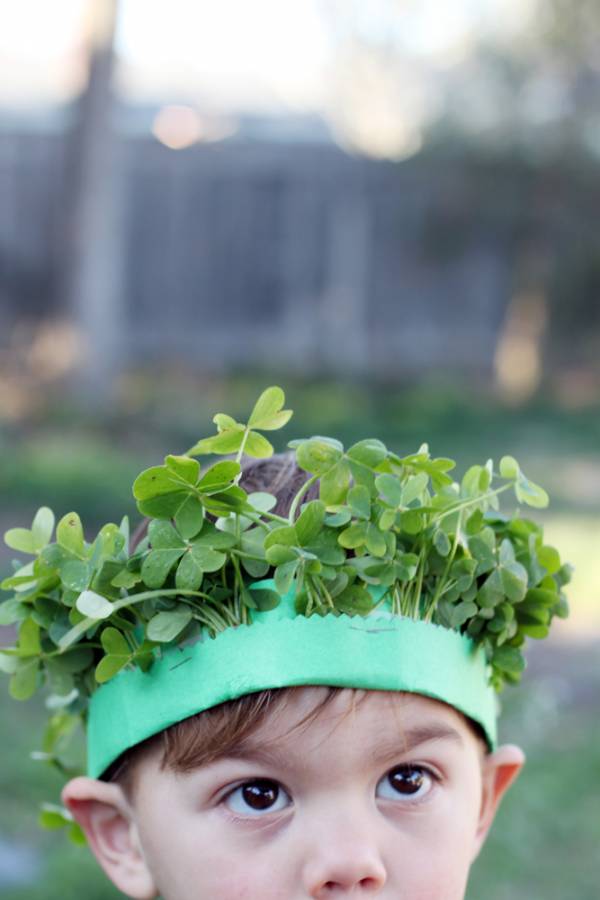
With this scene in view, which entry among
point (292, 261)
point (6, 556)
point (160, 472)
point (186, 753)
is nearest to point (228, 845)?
point (186, 753)

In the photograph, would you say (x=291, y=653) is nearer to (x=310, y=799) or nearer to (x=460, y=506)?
(x=310, y=799)

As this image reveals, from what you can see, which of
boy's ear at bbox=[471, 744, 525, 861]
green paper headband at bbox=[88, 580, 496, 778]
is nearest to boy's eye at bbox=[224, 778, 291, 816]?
green paper headband at bbox=[88, 580, 496, 778]

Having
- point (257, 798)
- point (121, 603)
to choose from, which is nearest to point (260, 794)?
point (257, 798)

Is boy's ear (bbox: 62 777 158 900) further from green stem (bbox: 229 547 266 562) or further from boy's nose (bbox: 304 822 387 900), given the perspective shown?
green stem (bbox: 229 547 266 562)

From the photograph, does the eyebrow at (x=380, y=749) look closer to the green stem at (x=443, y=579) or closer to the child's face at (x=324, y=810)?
the child's face at (x=324, y=810)

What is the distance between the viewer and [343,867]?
5.53 feet

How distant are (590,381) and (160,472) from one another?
32.8ft

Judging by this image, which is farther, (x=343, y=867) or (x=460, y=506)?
(x=460, y=506)

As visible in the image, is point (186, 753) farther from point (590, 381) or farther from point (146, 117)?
point (146, 117)

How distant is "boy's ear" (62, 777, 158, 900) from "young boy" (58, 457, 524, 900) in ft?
0.24

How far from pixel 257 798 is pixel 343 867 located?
0.54 ft

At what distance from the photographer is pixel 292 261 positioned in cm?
1114

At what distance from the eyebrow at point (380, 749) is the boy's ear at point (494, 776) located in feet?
0.84

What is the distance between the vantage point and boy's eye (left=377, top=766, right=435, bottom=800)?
5.93 feet
